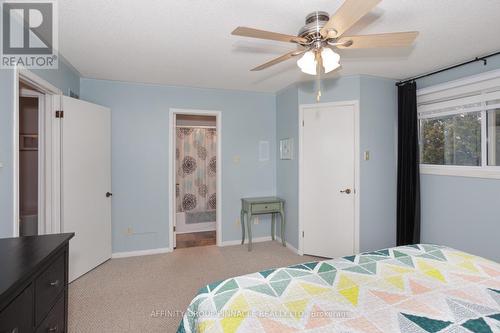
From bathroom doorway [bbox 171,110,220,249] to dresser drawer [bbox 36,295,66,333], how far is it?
3.26 m

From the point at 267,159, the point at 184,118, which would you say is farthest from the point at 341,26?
the point at 184,118

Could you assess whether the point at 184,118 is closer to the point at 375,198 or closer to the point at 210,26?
the point at 210,26

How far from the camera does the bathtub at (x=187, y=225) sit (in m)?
4.73

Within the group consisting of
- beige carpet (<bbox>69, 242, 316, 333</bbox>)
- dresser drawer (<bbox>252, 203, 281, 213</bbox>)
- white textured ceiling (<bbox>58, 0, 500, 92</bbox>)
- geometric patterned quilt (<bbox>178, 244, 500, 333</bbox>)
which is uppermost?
white textured ceiling (<bbox>58, 0, 500, 92</bbox>)

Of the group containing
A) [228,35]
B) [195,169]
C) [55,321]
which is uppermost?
[228,35]

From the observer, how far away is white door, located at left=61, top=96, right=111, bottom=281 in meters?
2.69

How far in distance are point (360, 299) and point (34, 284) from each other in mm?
1500

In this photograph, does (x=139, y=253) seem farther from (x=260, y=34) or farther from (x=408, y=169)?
(x=408, y=169)

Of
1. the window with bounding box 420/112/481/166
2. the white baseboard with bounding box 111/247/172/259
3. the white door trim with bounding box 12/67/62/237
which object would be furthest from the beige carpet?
the window with bounding box 420/112/481/166

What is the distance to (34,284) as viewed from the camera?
111cm

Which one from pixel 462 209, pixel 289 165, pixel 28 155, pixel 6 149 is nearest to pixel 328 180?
pixel 289 165

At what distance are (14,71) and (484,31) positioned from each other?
3695mm

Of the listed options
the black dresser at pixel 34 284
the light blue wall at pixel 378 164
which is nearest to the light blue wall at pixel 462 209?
the light blue wall at pixel 378 164

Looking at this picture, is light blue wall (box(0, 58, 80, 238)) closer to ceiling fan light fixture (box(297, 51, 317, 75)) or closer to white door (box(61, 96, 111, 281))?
white door (box(61, 96, 111, 281))
